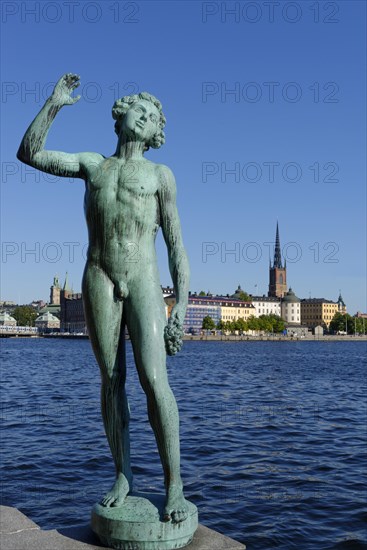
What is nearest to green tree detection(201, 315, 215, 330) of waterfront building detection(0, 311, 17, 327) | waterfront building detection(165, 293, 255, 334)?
waterfront building detection(165, 293, 255, 334)

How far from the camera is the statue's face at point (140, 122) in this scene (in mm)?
4801

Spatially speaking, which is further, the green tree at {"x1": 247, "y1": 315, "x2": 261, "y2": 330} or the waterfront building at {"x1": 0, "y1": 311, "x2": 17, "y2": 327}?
the waterfront building at {"x1": 0, "y1": 311, "x2": 17, "y2": 327}

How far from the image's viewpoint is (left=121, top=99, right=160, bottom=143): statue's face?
480cm

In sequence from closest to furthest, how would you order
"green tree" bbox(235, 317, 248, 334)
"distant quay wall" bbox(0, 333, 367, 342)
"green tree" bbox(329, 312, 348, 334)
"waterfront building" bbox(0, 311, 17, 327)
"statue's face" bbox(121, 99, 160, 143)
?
"statue's face" bbox(121, 99, 160, 143) → "distant quay wall" bbox(0, 333, 367, 342) → "green tree" bbox(235, 317, 248, 334) → "green tree" bbox(329, 312, 348, 334) → "waterfront building" bbox(0, 311, 17, 327)

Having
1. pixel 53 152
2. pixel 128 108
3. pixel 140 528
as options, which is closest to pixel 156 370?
pixel 140 528

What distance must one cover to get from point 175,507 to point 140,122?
2.63 meters

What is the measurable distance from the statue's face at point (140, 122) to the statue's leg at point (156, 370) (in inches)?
42.1

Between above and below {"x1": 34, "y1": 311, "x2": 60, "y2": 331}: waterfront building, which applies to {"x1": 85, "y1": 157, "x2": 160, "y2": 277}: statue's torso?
below

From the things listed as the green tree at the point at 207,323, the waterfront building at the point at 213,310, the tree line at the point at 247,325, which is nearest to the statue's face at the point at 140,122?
the tree line at the point at 247,325

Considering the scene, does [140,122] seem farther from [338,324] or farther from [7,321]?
[7,321]

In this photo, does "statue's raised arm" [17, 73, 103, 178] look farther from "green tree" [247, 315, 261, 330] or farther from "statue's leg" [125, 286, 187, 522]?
"green tree" [247, 315, 261, 330]

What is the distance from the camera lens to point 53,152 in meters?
4.70

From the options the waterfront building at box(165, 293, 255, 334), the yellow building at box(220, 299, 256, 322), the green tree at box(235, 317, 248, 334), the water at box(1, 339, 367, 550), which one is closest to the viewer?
the water at box(1, 339, 367, 550)

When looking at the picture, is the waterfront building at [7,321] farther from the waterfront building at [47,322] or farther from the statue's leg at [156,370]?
the statue's leg at [156,370]
